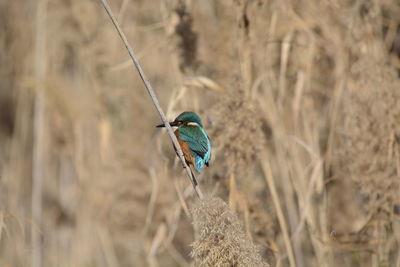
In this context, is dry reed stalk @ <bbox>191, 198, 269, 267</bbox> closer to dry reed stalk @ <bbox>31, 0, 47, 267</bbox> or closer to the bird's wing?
the bird's wing

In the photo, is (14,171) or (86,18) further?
(14,171)

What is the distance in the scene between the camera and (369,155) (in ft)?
8.14

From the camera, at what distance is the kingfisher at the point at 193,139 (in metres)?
2.48

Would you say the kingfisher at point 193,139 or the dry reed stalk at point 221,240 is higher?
the dry reed stalk at point 221,240

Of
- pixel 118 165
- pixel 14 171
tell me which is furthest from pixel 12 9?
pixel 118 165

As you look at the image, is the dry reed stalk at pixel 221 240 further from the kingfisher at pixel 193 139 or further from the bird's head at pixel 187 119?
the bird's head at pixel 187 119

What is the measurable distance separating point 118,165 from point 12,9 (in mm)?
1539

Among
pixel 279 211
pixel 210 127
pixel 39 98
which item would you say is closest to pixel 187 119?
pixel 210 127

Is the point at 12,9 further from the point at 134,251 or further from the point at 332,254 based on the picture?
the point at 332,254

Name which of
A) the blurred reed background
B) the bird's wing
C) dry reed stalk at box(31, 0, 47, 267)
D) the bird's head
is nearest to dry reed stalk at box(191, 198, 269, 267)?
the blurred reed background

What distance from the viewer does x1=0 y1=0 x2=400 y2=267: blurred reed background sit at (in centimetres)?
251

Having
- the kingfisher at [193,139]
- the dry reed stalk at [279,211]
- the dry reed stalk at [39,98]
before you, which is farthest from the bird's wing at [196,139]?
the dry reed stalk at [39,98]

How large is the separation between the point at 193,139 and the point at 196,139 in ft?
0.07

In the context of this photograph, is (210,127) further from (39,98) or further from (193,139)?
(39,98)
